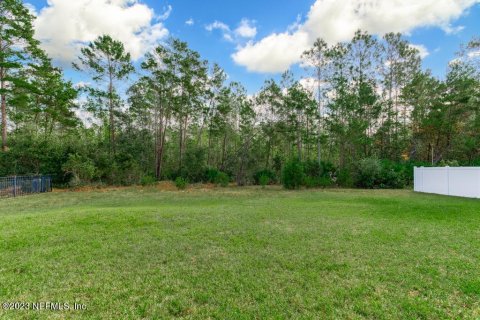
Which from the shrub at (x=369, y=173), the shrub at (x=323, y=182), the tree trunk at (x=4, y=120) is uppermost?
the tree trunk at (x=4, y=120)

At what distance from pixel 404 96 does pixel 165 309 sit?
22.0 metres

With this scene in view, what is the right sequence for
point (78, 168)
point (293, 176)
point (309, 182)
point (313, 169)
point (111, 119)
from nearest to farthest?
point (78, 168)
point (293, 176)
point (309, 182)
point (313, 169)
point (111, 119)

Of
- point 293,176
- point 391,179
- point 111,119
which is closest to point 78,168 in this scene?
point 111,119

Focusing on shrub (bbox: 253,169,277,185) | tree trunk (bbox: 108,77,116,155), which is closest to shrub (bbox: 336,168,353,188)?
shrub (bbox: 253,169,277,185)

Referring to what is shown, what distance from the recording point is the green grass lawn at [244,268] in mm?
2166

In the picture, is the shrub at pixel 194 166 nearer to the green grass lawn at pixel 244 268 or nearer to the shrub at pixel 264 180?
the shrub at pixel 264 180

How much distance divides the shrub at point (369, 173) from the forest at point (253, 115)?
0.06 m

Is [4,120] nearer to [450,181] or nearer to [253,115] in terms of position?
[253,115]

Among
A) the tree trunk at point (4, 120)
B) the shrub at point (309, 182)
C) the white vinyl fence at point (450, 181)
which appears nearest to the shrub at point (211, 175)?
the shrub at point (309, 182)

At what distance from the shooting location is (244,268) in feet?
9.83

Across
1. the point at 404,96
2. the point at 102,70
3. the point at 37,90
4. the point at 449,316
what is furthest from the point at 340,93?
the point at 37,90

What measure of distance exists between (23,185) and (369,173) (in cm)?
1801

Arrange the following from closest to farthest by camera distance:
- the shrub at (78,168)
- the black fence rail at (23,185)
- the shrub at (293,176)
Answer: the black fence rail at (23,185), the shrub at (78,168), the shrub at (293,176)

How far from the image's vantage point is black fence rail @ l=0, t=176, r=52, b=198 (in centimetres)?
1037
